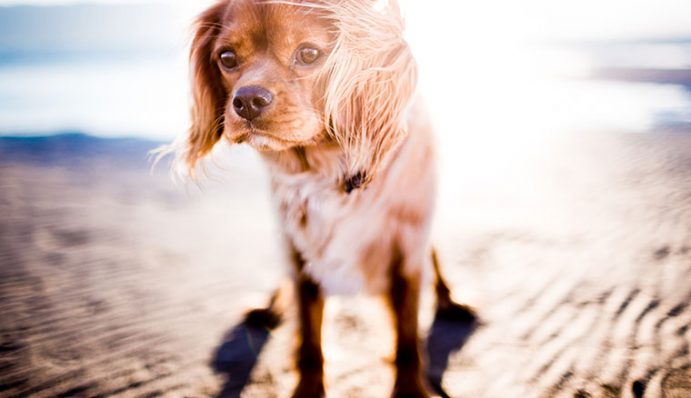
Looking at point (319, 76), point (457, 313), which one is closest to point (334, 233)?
point (319, 76)

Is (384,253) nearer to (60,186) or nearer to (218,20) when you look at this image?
(218,20)

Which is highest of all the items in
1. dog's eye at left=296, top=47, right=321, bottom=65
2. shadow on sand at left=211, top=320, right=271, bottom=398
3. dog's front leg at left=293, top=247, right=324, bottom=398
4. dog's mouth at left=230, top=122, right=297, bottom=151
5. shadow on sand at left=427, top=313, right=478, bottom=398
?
dog's eye at left=296, top=47, right=321, bottom=65

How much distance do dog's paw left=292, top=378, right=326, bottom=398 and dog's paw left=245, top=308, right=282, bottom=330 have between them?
79cm

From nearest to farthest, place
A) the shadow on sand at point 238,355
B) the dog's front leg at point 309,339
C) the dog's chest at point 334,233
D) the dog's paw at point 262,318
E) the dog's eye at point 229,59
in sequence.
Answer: the dog's eye at point 229,59 → the dog's chest at point 334,233 → the dog's front leg at point 309,339 → the shadow on sand at point 238,355 → the dog's paw at point 262,318

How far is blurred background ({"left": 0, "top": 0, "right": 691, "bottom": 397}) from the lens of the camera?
2.75 metres

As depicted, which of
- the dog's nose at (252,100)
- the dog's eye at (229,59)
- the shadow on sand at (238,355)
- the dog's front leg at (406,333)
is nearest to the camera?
the dog's nose at (252,100)

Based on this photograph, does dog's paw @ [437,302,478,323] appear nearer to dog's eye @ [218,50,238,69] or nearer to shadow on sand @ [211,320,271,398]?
shadow on sand @ [211,320,271,398]

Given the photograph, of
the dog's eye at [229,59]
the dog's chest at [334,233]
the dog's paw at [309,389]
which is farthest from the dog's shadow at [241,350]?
the dog's eye at [229,59]

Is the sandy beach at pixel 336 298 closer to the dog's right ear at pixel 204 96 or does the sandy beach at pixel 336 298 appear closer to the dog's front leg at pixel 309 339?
the dog's front leg at pixel 309 339

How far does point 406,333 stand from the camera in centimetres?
242

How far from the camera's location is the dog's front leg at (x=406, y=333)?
2285 millimetres

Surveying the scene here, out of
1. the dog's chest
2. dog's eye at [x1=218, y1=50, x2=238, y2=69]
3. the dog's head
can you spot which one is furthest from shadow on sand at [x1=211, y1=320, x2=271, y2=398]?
dog's eye at [x1=218, y1=50, x2=238, y2=69]

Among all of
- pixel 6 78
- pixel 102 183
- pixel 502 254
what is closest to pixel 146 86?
pixel 6 78

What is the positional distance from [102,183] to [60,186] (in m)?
0.51
